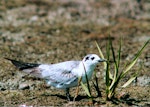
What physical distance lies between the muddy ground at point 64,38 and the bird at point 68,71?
10.0 inches

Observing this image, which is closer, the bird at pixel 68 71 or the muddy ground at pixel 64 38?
the bird at pixel 68 71

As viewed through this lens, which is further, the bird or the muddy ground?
the muddy ground

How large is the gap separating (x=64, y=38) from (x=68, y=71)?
368 cm

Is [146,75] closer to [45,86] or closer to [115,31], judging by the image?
[45,86]

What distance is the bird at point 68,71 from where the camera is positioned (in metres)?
5.74

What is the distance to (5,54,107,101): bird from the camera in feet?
18.8

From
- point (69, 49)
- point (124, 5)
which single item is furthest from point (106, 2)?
point (69, 49)

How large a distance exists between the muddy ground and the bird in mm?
254

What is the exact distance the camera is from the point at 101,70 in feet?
24.8

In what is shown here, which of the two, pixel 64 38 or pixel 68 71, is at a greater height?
pixel 64 38

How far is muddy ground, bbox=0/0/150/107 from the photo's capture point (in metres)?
6.22

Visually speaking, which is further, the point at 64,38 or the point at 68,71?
the point at 64,38

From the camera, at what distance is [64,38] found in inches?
374

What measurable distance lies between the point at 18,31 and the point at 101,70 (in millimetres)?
2899
